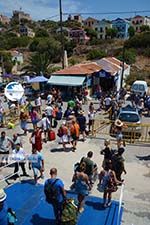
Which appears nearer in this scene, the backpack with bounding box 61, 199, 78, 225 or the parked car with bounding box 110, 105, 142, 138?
the backpack with bounding box 61, 199, 78, 225

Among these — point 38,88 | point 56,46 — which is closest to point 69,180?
point 38,88

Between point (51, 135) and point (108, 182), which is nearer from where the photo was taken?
point (108, 182)

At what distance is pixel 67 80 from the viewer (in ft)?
89.9

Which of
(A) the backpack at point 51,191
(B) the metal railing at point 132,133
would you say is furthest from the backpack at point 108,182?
(B) the metal railing at point 132,133

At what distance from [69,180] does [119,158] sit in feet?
8.00

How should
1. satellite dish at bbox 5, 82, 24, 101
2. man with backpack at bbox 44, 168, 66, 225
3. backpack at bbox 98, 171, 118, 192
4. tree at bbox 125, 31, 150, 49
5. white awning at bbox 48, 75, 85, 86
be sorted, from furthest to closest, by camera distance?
tree at bbox 125, 31, 150, 49
white awning at bbox 48, 75, 85, 86
satellite dish at bbox 5, 82, 24, 101
backpack at bbox 98, 171, 118, 192
man with backpack at bbox 44, 168, 66, 225

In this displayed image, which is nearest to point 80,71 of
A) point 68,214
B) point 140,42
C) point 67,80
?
point 67,80

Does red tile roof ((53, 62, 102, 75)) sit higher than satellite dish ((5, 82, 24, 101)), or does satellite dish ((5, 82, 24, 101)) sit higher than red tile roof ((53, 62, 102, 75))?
red tile roof ((53, 62, 102, 75))

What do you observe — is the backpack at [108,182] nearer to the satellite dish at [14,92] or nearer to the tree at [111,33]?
the satellite dish at [14,92]

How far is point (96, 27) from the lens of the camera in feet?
415

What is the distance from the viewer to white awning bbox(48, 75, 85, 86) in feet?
88.0

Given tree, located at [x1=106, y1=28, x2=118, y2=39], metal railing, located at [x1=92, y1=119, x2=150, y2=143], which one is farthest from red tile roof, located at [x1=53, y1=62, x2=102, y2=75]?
tree, located at [x1=106, y1=28, x2=118, y2=39]

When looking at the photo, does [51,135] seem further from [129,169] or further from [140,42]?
[140,42]

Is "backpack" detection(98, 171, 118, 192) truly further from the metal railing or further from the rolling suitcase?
the metal railing
